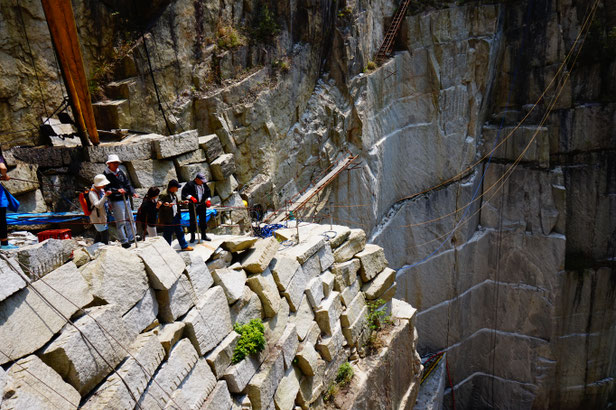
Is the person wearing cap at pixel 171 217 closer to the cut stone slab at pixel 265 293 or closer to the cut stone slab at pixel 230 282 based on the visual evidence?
the cut stone slab at pixel 230 282

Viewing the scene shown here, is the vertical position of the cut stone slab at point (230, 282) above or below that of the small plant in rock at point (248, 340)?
above

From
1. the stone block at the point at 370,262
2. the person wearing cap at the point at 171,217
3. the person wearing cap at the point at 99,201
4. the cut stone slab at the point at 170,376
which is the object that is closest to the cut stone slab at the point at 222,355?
the cut stone slab at the point at 170,376

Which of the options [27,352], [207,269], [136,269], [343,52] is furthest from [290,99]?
Answer: [27,352]

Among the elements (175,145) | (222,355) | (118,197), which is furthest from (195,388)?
(175,145)

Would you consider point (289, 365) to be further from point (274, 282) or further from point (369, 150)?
point (369, 150)

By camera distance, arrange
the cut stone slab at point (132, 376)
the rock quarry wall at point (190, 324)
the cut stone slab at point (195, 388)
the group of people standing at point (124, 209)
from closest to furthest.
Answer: the rock quarry wall at point (190, 324), the cut stone slab at point (132, 376), the cut stone slab at point (195, 388), the group of people standing at point (124, 209)

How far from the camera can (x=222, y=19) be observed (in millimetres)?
12102

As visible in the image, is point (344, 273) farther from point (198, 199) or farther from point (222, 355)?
point (222, 355)

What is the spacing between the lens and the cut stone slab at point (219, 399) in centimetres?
591

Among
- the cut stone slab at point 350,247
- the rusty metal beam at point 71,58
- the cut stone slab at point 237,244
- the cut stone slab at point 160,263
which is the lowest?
the cut stone slab at point 350,247

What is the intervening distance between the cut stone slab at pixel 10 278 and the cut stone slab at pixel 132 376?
1284 millimetres

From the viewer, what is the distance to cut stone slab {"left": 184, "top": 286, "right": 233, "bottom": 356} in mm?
6035

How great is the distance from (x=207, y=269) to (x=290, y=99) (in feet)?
24.4

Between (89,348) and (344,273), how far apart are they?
16.7 ft
